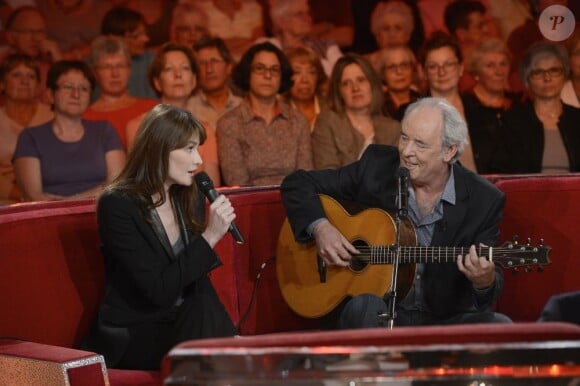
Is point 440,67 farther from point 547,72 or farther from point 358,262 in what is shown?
point 358,262

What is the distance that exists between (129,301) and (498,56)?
3.61 metres

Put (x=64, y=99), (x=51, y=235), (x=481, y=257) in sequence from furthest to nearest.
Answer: (x=64, y=99) < (x=51, y=235) < (x=481, y=257)

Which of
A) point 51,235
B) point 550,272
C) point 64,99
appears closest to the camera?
point 51,235

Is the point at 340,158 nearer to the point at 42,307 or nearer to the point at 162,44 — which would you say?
the point at 162,44

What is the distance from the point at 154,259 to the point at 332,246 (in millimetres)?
696

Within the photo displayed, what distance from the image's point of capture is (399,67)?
624cm

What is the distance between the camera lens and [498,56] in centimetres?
632

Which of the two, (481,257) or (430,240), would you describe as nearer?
(481,257)

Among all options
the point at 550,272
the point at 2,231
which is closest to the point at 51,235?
the point at 2,231

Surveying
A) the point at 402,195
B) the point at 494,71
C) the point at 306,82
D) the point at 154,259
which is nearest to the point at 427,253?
the point at 402,195

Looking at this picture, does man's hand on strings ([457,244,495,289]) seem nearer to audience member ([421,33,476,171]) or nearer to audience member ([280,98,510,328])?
audience member ([280,98,510,328])

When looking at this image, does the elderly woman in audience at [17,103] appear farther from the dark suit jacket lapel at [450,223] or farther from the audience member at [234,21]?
the dark suit jacket lapel at [450,223]

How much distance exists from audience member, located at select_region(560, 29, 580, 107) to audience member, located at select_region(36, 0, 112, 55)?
2849mm

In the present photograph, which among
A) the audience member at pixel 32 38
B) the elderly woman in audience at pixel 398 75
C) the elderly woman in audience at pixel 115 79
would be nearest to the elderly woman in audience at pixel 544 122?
the elderly woman in audience at pixel 398 75
